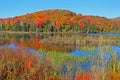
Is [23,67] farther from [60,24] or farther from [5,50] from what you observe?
[60,24]

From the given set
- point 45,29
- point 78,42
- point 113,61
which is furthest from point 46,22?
point 113,61

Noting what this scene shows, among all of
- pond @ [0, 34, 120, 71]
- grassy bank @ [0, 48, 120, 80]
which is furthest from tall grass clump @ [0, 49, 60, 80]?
pond @ [0, 34, 120, 71]

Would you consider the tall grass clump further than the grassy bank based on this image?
Yes

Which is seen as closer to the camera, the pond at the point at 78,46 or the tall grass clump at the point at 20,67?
the tall grass clump at the point at 20,67

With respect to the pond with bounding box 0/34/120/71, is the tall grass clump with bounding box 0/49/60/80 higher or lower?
higher

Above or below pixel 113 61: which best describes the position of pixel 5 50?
above

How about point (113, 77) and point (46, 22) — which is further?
point (46, 22)

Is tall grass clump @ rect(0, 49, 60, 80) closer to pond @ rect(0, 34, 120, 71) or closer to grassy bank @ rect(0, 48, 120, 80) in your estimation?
grassy bank @ rect(0, 48, 120, 80)

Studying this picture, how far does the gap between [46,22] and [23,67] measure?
91864mm

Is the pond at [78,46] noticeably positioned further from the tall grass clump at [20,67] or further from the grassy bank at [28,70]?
the tall grass clump at [20,67]

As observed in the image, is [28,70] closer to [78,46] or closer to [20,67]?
[20,67]

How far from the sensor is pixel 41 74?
28.5 ft

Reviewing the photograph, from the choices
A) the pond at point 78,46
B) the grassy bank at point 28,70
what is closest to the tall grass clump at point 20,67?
the grassy bank at point 28,70

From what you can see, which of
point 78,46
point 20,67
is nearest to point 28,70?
point 20,67
